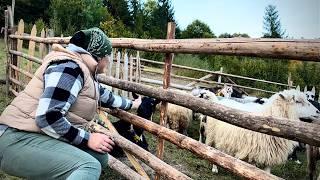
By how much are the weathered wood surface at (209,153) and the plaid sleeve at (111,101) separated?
33cm

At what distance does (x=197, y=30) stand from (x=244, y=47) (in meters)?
72.1

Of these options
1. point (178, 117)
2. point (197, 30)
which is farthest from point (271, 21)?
point (178, 117)

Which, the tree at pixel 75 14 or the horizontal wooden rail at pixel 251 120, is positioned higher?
the tree at pixel 75 14

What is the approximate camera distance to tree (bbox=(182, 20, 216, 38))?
7020cm

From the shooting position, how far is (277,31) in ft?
213

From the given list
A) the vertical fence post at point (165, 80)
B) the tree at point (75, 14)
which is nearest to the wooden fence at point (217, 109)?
the vertical fence post at point (165, 80)

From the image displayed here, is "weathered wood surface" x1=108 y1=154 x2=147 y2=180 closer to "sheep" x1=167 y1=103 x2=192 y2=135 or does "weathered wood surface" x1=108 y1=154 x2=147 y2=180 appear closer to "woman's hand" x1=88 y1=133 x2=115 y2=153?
"woman's hand" x1=88 y1=133 x2=115 y2=153

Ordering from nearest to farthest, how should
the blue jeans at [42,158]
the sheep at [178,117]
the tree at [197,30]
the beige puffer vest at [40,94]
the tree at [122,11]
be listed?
the blue jeans at [42,158] → the beige puffer vest at [40,94] → the sheep at [178,117] → the tree at [122,11] → the tree at [197,30]

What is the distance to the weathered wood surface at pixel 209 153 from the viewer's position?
8.96 feet

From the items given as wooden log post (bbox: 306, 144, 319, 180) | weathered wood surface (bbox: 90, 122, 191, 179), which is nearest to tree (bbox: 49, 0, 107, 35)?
wooden log post (bbox: 306, 144, 319, 180)

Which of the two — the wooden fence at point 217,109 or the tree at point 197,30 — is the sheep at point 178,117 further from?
the tree at point 197,30

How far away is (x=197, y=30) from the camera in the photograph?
243 ft

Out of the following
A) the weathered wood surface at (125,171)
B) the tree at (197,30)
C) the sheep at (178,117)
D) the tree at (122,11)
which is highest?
the tree at (122,11)

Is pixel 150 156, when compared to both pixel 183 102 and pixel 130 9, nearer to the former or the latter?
pixel 183 102
